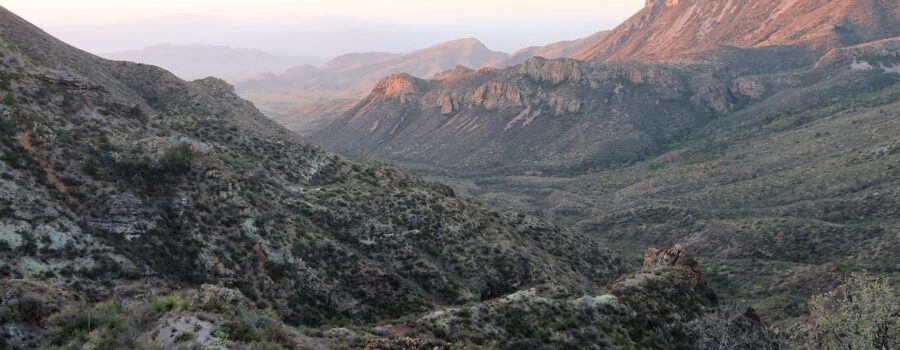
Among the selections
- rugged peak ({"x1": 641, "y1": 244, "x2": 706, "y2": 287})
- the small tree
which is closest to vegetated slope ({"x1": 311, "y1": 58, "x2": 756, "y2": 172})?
rugged peak ({"x1": 641, "y1": 244, "x2": 706, "y2": 287})

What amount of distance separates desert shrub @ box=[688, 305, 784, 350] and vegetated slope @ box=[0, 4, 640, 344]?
9.76 m

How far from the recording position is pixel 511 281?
3475 cm

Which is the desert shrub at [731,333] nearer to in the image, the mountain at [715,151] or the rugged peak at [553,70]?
the mountain at [715,151]

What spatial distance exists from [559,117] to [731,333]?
464 feet

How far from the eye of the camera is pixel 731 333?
2670cm

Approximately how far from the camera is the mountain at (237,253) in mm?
16984

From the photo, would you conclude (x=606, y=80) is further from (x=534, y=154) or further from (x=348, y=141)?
(x=348, y=141)

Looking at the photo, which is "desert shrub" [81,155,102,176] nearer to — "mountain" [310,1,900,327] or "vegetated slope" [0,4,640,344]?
"vegetated slope" [0,4,640,344]

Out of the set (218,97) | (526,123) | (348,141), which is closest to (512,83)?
(526,123)

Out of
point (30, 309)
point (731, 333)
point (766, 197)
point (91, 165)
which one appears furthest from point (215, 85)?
point (766, 197)

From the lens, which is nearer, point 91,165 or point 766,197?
point 91,165

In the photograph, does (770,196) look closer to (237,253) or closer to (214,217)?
(237,253)

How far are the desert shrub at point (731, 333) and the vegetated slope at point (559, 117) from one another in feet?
349

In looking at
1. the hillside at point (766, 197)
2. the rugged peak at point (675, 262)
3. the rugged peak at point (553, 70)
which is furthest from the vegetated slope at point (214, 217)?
the rugged peak at point (553, 70)
